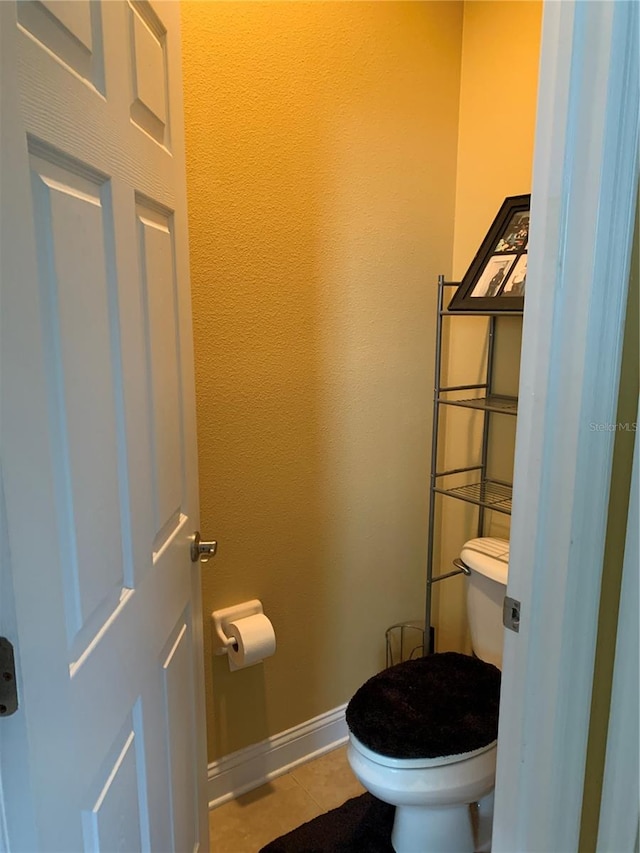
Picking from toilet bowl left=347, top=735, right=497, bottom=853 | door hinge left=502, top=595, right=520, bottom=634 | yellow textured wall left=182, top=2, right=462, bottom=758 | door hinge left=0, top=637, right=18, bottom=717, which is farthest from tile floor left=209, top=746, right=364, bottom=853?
door hinge left=0, top=637, right=18, bottom=717

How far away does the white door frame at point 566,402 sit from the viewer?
Answer: 73 centimetres

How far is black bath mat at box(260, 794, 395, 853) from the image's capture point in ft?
5.24

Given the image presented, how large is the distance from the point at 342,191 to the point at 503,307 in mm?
572

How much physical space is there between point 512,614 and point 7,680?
2.18 feet

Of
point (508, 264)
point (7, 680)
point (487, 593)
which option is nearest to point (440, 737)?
point (487, 593)

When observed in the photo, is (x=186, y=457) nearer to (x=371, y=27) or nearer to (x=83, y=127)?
(x=83, y=127)

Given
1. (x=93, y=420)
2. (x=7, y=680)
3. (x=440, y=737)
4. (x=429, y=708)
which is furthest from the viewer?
(x=429, y=708)

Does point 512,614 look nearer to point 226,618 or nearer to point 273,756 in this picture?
point 226,618

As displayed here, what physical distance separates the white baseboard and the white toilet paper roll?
0.36 meters

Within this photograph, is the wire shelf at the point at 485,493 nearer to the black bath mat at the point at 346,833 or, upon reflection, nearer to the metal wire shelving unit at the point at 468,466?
the metal wire shelving unit at the point at 468,466

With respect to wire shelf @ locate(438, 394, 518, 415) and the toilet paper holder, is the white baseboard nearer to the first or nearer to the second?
the toilet paper holder

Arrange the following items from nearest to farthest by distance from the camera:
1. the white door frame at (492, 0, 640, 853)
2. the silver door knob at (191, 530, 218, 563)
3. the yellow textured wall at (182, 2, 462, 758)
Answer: the white door frame at (492, 0, 640, 853) → the silver door knob at (191, 530, 218, 563) → the yellow textured wall at (182, 2, 462, 758)

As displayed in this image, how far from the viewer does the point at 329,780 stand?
186cm

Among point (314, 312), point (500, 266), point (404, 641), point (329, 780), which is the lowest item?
point (329, 780)
